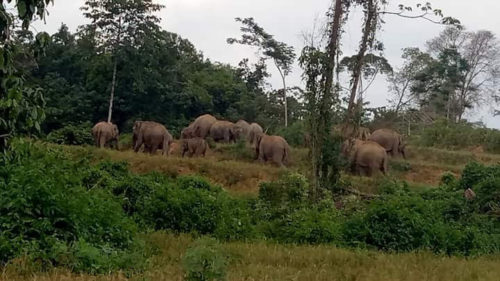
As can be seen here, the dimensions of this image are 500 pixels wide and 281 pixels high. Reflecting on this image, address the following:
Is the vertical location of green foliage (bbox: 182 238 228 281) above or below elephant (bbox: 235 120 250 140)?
below

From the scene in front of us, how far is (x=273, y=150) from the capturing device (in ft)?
87.3

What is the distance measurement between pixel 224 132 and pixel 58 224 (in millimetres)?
25526

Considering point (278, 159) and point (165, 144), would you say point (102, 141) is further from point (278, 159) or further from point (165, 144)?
point (278, 159)

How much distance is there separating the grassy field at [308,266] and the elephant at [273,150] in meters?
14.7

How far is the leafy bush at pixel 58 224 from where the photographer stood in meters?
8.05

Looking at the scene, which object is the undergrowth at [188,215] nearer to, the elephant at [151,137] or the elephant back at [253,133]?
the elephant at [151,137]

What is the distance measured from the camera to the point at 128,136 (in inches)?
1308

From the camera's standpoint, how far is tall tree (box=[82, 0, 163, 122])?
35.0 m

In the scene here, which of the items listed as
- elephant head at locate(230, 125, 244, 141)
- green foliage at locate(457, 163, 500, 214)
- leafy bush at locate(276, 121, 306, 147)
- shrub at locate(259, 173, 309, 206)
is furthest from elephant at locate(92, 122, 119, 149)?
green foliage at locate(457, 163, 500, 214)

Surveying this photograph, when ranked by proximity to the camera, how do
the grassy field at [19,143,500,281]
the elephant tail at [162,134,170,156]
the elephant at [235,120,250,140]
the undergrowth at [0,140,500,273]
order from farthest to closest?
the elephant at [235,120,250,140] < the elephant tail at [162,134,170,156] < the undergrowth at [0,140,500,273] < the grassy field at [19,143,500,281]

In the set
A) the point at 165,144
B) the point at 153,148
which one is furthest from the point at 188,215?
the point at 165,144

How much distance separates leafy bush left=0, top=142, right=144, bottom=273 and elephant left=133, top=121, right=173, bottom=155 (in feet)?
55.6

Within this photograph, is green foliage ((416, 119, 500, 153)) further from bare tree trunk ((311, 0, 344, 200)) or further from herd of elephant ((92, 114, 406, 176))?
bare tree trunk ((311, 0, 344, 200))

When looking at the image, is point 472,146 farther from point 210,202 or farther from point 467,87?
point 210,202
